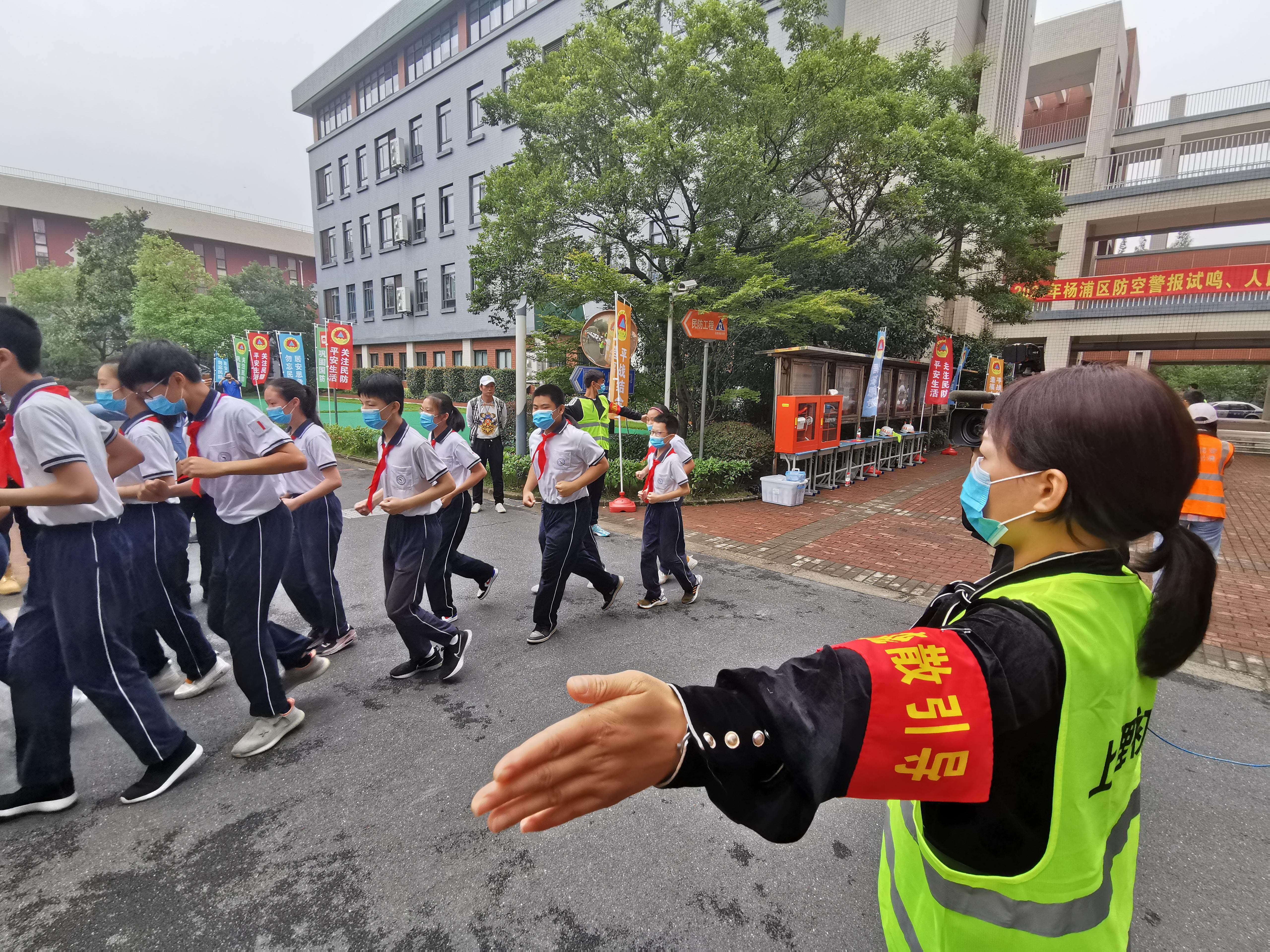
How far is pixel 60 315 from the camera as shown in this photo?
101 feet

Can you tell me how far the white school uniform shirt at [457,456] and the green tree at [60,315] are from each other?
36.3 m

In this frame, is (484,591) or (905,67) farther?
(905,67)

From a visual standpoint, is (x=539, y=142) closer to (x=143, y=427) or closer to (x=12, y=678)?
(x=143, y=427)

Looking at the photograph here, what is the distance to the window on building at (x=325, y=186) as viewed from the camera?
100 feet

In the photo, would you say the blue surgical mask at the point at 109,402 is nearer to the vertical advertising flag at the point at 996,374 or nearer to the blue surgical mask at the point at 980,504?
the blue surgical mask at the point at 980,504

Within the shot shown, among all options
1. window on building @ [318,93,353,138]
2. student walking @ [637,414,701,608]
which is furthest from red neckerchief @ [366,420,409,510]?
window on building @ [318,93,353,138]

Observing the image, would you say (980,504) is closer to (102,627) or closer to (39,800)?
(102,627)

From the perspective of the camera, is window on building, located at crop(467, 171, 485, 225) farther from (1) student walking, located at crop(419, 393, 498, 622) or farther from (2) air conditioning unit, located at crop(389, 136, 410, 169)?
(1) student walking, located at crop(419, 393, 498, 622)

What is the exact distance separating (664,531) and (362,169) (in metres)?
31.2

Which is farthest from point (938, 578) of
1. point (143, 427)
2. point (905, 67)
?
point (905, 67)

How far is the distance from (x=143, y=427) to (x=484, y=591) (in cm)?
267

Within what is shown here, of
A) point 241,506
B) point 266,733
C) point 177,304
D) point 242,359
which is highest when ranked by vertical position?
point 177,304

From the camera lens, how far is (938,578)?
19.0 feet

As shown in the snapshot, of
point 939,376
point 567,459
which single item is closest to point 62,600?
point 567,459
